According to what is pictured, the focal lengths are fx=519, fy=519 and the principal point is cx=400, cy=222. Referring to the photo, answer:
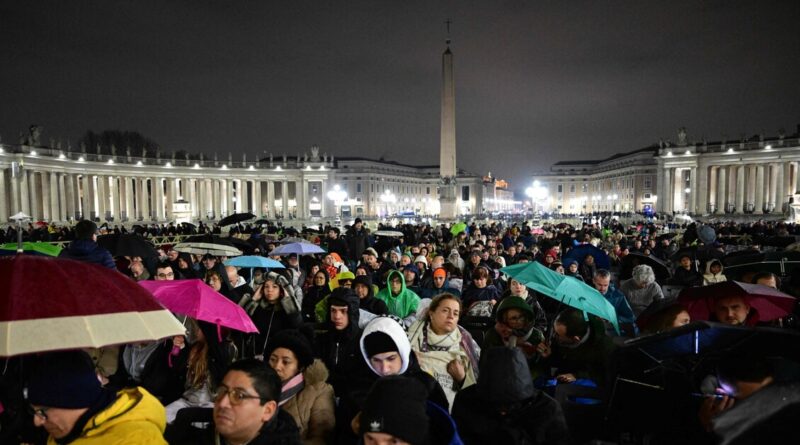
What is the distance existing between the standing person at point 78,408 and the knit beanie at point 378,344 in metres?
1.55

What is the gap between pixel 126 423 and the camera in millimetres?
2918

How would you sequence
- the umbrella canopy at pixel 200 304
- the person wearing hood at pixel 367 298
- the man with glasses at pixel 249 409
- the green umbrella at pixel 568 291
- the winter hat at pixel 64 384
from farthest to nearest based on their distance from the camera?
the person wearing hood at pixel 367 298 → the green umbrella at pixel 568 291 → the umbrella canopy at pixel 200 304 → the man with glasses at pixel 249 409 → the winter hat at pixel 64 384

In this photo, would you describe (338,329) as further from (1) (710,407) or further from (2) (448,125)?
(2) (448,125)

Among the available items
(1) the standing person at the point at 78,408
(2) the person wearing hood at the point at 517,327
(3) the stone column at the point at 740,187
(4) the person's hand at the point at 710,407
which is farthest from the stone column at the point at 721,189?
(1) the standing person at the point at 78,408

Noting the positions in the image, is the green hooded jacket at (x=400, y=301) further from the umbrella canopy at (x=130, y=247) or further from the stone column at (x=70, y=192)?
the stone column at (x=70, y=192)

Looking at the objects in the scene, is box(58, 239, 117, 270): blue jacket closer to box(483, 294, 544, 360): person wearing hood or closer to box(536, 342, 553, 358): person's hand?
box(483, 294, 544, 360): person wearing hood

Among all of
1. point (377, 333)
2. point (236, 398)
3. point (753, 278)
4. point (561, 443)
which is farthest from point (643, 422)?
point (753, 278)

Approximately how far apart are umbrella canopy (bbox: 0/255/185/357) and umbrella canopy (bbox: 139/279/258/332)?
1.88 meters

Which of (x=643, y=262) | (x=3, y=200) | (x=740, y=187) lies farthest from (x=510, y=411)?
(x=740, y=187)

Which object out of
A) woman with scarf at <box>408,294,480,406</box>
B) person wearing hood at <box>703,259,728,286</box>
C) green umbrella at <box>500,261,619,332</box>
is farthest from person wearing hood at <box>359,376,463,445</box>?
person wearing hood at <box>703,259,728,286</box>

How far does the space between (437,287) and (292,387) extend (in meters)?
5.94

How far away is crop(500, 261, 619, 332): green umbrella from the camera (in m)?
5.92

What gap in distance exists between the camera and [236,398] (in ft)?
10.2

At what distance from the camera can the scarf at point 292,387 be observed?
3.92 metres
